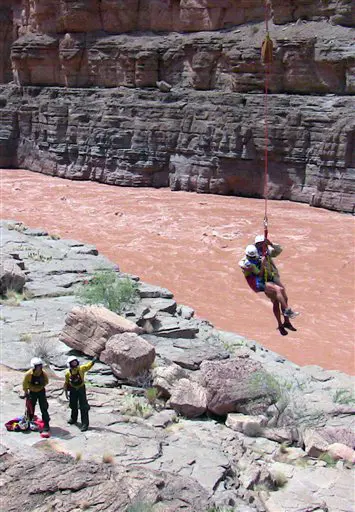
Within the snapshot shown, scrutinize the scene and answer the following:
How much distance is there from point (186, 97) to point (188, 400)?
22.8 metres

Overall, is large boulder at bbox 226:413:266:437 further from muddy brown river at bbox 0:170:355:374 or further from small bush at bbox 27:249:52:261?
small bush at bbox 27:249:52:261

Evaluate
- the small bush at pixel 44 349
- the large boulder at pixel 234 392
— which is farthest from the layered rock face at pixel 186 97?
the large boulder at pixel 234 392

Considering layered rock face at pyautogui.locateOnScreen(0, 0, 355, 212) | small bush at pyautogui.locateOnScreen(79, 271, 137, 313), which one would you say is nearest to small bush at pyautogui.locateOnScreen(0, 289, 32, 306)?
small bush at pyautogui.locateOnScreen(79, 271, 137, 313)

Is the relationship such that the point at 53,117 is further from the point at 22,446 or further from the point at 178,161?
the point at 22,446

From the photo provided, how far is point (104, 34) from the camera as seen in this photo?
33.5m

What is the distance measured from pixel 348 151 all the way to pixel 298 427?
17.3 meters

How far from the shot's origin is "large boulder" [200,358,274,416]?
821cm

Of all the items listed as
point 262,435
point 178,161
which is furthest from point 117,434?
point 178,161

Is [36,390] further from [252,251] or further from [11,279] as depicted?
[11,279]

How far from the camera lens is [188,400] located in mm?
8141

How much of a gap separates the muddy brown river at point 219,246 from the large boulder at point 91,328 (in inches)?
156

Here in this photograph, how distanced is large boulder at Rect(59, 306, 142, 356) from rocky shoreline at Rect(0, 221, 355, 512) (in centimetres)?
22

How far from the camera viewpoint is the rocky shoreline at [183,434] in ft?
19.1

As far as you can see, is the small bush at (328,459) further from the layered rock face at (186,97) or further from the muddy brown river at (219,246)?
the layered rock face at (186,97)
